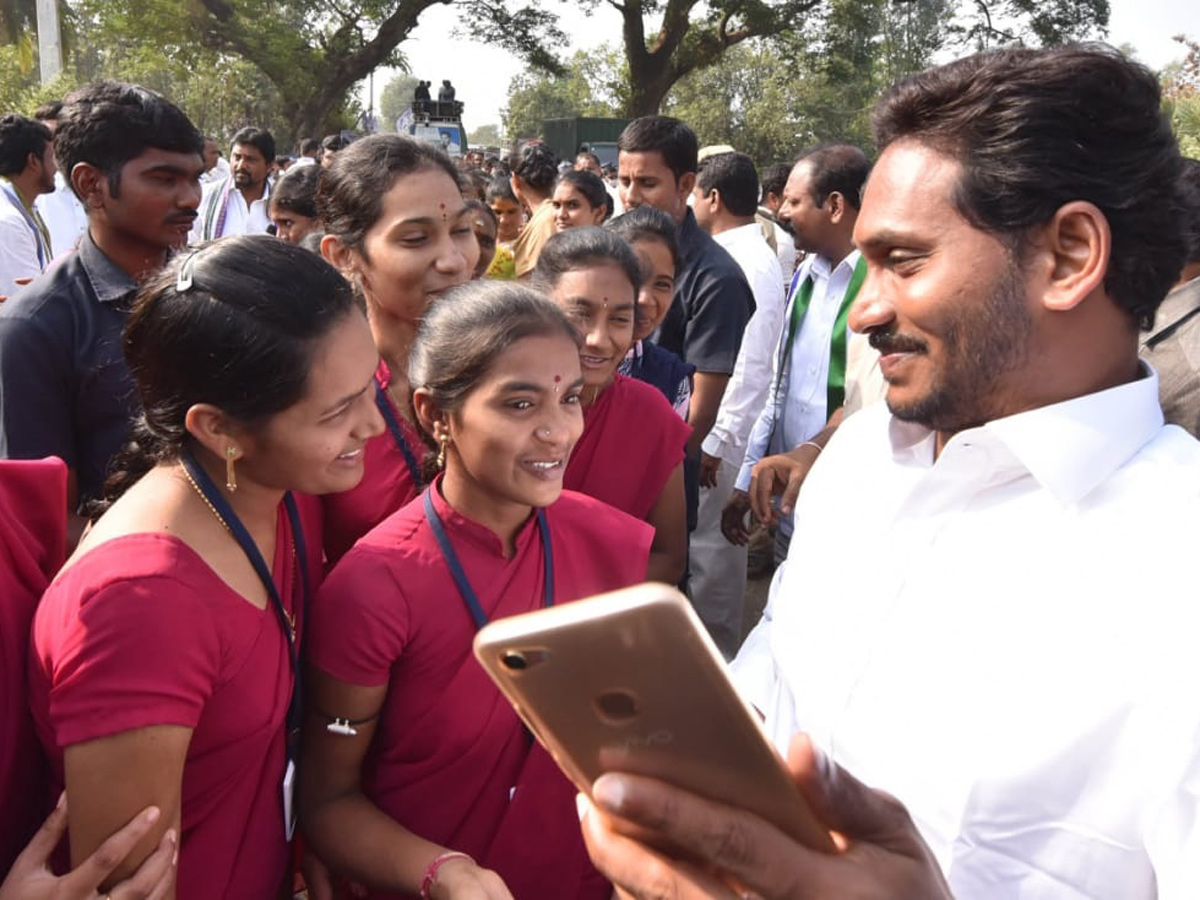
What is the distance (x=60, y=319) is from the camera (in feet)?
6.70

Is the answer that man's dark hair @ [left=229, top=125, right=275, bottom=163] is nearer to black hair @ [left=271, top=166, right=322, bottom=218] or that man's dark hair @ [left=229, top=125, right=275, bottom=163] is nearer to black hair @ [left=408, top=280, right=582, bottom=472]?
black hair @ [left=271, top=166, right=322, bottom=218]

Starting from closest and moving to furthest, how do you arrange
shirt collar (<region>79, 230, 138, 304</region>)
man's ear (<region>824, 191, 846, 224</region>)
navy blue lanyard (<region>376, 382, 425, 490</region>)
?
navy blue lanyard (<region>376, 382, 425, 490</region>) → shirt collar (<region>79, 230, 138, 304</region>) → man's ear (<region>824, 191, 846, 224</region>)

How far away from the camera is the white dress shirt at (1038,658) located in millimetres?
1084

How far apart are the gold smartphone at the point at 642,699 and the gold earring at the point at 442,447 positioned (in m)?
1.08

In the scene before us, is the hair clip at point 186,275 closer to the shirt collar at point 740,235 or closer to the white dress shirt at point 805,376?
the white dress shirt at point 805,376

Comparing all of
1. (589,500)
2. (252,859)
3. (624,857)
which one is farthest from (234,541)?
(624,857)

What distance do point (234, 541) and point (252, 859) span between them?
0.52m

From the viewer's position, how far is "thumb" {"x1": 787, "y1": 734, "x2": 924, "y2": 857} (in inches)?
31.3

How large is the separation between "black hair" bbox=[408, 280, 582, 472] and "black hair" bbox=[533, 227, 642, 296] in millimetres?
725

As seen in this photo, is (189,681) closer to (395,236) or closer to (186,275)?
(186,275)

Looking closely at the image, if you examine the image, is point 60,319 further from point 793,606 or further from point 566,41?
point 566,41

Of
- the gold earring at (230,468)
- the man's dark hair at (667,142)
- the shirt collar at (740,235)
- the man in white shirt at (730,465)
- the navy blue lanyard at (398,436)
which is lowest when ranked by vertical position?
the man in white shirt at (730,465)

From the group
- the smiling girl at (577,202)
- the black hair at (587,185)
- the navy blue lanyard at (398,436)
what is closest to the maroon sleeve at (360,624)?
the navy blue lanyard at (398,436)

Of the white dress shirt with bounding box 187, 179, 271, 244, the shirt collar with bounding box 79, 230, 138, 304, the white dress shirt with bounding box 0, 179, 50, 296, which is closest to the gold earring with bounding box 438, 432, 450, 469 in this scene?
the shirt collar with bounding box 79, 230, 138, 304
